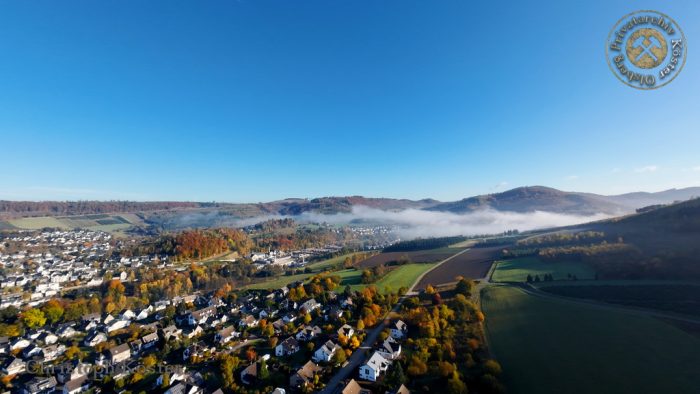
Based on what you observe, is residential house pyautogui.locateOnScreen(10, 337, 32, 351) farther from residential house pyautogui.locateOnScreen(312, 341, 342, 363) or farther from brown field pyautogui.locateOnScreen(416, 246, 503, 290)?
brown field pyautogui.locateOnScreen(416, 246, 503, 290)

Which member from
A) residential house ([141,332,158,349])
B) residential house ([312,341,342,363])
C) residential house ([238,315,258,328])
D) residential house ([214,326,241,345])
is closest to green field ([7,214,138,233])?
residential house ([141,332,158,349])

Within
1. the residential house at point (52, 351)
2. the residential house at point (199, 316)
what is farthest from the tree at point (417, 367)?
the residential house at point (52, 351)

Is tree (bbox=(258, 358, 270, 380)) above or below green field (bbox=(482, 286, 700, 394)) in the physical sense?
below

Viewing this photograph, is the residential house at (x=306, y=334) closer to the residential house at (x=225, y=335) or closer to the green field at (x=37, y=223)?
the residential house at (x=225, y=335)

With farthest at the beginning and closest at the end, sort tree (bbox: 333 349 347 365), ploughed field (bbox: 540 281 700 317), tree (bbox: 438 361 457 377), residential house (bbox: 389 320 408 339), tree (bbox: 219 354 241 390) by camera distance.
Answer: residential house (bbox: 389 320 408 339), ploughed field (bbox: 540 281 700 317), tree (bbox: 333 349 347 365), tree (bbox: 219 354 241 390), tree (bbox: 438 361 457 377)

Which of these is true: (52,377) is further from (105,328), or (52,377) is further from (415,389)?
(415,389)

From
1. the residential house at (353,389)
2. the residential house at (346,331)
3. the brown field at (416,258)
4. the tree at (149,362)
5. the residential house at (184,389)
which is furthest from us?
the brown field at (416,258)
